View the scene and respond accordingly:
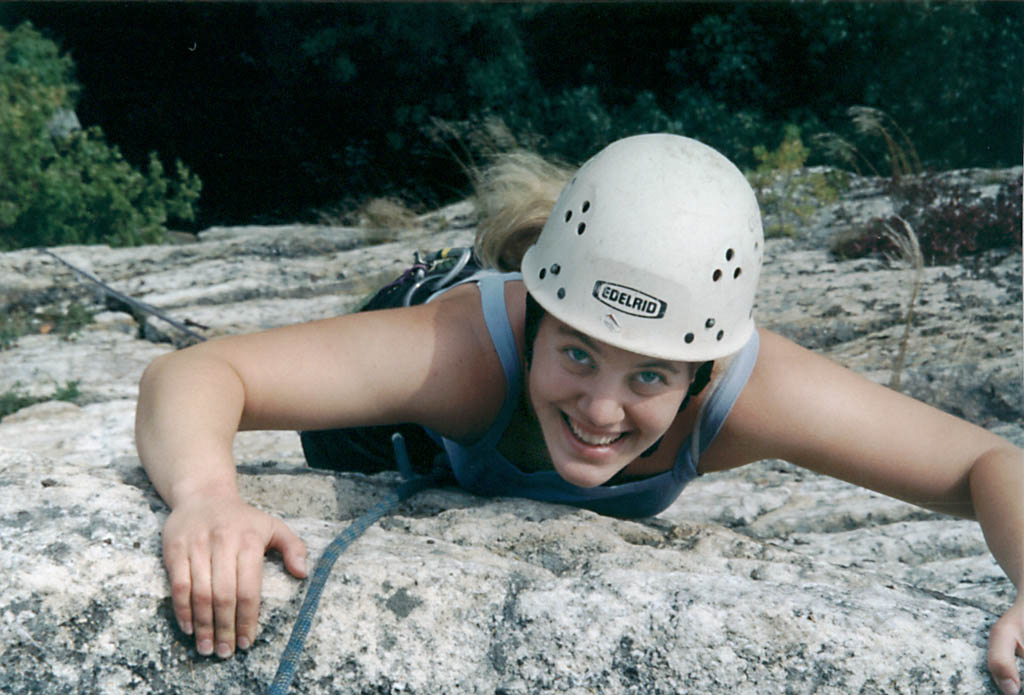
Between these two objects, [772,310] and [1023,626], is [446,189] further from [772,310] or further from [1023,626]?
[1023,626]

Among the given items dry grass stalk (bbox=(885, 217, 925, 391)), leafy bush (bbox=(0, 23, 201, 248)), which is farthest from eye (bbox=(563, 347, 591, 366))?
leafy bush (bbox=(0, 23, 201, 248))

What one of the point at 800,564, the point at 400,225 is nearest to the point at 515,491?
the point at 800,564

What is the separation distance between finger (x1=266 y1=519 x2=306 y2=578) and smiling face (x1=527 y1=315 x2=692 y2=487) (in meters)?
0.67

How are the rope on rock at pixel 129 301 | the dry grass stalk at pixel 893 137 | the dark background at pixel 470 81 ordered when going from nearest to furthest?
the rope on rock at pixel 129 301, the dry grass stalk at pixel 893 137, the dark background at pixel 470 81

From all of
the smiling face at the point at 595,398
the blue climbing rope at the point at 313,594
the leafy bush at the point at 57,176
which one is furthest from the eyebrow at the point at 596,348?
the leafy bush at the point at 57,176

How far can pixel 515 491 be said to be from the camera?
7.95 ft

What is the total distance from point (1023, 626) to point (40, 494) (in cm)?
174

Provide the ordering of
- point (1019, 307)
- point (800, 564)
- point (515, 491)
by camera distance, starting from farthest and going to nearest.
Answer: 1. point (1019, 307)
2. point (515, 491)
3. point (800, 564)

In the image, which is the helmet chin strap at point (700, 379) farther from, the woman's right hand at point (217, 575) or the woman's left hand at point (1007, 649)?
the woman's right hand at point (217, 575)

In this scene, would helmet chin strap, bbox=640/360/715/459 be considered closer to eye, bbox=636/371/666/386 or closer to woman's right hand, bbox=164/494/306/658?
eye, bbox=636/371/666/386

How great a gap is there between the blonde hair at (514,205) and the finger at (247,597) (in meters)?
1.33

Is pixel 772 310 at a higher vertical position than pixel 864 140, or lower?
lower

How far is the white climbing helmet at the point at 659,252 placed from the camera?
192 centimetres

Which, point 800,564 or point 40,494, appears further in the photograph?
point 800,564
